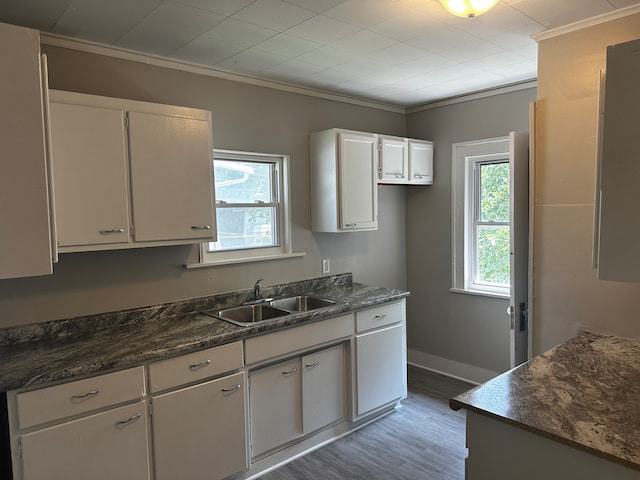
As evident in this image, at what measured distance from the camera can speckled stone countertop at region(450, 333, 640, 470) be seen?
1.31 m

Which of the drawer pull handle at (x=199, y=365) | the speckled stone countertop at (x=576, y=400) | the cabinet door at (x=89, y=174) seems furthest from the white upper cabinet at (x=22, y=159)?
the speckled stone countertop at (x=576, y=400)

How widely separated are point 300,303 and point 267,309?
34cm

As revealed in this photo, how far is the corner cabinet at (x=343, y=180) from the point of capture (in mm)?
3381

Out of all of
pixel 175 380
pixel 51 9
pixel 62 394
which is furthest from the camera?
pixel 175 380

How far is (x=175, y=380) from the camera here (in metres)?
2.25

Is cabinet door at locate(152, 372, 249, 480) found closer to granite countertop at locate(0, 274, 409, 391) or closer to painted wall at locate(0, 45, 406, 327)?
granite countertop at locate(0, 274, 409, 391)

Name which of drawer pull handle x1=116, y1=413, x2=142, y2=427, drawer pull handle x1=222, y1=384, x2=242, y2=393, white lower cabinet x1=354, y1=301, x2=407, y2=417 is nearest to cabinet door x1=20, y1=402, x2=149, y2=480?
drawer pull handle x1=116, y1=413, x2=142, y2=427

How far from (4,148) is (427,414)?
3.12 m

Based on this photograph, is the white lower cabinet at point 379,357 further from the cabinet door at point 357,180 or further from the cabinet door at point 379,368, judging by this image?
the cabinet door at point 357,180

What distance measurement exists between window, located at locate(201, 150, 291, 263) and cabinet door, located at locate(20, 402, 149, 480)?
114 cm

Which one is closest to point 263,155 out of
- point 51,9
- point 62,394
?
point 51,9

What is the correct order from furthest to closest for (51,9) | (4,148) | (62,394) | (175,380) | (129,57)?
1. (129,57)
2. (175,380)
3. (51,9)
4. (62,394)
5. (4,148)

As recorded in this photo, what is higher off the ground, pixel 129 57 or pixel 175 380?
pixel 129 57

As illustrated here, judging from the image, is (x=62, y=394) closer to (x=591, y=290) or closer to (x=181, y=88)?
(x=181, y=88)
